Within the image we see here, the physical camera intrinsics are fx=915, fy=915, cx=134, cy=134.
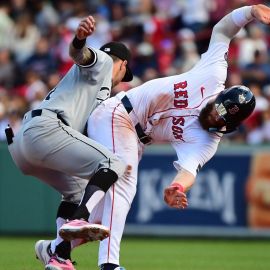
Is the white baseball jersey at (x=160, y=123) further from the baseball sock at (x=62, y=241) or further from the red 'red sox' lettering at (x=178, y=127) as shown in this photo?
the baseball sock at (x=62, y=241)

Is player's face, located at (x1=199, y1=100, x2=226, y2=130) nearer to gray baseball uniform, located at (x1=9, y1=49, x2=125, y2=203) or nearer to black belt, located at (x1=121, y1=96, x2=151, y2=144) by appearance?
black belt, located at (x1=121, y1=96, x2=151, y2=144)

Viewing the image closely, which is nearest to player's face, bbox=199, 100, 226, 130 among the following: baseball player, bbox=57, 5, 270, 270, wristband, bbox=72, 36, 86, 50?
baseball player, bbox=57, 5, 270, 270

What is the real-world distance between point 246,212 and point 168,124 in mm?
5980

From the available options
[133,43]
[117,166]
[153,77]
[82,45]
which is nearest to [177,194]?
[117,166]

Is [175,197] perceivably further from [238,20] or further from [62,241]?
[238,20]

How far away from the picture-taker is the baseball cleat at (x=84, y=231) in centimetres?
646

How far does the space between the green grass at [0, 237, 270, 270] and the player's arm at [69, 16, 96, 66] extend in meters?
2.24

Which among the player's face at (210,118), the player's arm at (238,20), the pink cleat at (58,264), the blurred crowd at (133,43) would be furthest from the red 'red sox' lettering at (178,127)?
the blurred crowd at (133,43)

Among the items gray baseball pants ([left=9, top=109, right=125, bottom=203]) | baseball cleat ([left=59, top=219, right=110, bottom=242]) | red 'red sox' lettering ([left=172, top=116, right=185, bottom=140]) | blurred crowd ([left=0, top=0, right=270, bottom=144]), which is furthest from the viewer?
blurred crowd ([left=0, top=0, right=270, bottom=144])

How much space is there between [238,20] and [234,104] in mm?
762

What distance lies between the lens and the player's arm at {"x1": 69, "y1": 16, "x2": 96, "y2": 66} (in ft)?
23.0

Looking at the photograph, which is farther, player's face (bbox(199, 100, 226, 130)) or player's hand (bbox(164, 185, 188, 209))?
player's face (bbox(199, 100, 226, 130))

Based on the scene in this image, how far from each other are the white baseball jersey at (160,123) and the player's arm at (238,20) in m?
0.10

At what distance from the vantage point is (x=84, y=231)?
648 centimetres
